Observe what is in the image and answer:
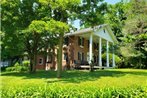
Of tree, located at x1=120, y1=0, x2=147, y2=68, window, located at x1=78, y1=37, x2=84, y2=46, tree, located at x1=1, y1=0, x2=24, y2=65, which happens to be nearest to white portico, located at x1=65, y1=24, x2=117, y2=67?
window, located at x1=78, y1=37, x2=84, y2=46

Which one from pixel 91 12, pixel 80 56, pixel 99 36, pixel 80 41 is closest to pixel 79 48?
pixel 80 41

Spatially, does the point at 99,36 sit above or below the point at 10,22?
above

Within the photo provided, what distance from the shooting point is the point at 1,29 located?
27312 mm

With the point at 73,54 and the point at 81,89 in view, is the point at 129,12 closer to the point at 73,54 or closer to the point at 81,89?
the point at 73,54

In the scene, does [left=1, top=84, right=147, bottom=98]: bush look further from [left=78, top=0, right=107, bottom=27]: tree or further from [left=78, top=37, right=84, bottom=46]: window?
[left=78, top=37, right=84, bottom=46]: window

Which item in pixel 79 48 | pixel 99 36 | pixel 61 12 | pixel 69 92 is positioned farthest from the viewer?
pixel 79 48

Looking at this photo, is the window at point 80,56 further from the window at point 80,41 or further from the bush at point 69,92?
the bush at point 69,92

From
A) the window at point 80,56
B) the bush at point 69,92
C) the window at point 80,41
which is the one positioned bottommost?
the bush at point 69,92

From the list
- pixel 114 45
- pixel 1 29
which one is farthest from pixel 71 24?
pixel 114 45

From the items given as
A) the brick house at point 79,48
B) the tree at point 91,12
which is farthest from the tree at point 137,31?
the tree at point 91,12

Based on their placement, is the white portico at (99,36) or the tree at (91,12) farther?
the white portico at (99,36)

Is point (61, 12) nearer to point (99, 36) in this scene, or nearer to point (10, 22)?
point (10, 22)

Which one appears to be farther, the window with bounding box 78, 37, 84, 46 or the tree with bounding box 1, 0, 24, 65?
the window with bounding box 78, 37, 84, 46

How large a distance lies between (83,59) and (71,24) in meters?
18.6
